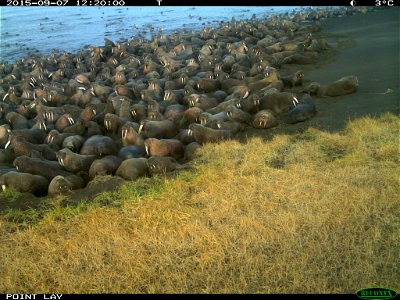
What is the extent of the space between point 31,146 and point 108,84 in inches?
219

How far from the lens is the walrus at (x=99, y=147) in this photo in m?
7.73

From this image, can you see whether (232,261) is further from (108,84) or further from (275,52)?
(275,52)

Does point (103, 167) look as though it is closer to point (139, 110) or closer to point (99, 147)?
point (99, 147)

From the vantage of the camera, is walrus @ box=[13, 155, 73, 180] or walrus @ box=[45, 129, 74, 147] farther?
walrus @ box=[45, 129, 74, 147]

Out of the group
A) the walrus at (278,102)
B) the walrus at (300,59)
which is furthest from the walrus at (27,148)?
the walrus at (300,59)

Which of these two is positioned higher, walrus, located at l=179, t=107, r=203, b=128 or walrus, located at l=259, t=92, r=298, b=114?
walrus, located at l=259, t=92, r=298, b=114

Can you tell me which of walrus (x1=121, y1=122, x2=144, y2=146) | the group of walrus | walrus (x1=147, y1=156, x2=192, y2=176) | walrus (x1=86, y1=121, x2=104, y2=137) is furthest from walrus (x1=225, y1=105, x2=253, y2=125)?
walrus (x1=86, y1=121, x2=104, y2=137)

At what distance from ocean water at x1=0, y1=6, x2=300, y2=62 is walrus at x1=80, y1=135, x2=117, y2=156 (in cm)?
1576

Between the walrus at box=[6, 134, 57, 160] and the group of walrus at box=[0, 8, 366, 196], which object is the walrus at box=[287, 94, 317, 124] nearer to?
the group of walrus at box=[0, 8, 366, 196]

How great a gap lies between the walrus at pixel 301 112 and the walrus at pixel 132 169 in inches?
137

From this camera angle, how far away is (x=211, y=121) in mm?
8430

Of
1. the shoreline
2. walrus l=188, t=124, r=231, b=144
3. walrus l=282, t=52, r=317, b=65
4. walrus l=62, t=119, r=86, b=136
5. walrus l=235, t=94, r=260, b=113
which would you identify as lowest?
walrus l=62, t=119, r=86, b=136

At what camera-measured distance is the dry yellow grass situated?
3820mm

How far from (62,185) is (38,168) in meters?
0.92
